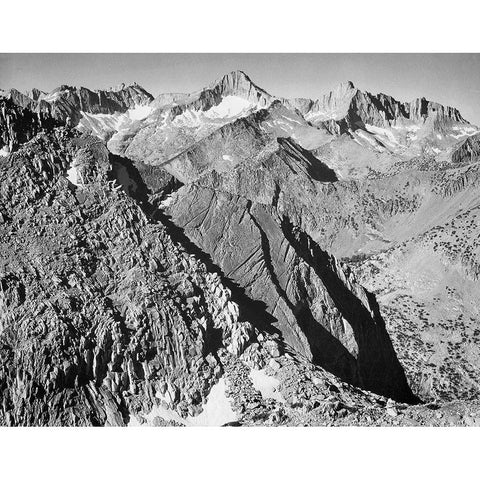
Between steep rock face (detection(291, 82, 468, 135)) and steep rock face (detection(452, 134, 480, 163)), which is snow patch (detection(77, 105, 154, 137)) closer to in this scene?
steep rock face (detection(291, 82, 468, 135))

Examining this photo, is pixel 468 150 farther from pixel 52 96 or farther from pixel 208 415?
pixel 208 415

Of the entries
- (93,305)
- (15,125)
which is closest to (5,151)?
(15,125)

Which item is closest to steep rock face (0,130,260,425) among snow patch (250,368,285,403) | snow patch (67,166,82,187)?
snow patch (67,166,82,187)

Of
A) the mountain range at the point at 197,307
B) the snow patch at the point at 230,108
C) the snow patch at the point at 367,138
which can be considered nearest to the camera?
the mountain range at the point at 197,307

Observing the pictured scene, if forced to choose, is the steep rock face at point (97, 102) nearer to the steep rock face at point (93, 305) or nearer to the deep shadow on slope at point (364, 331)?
the deep shadow on slope at point (364, 331)

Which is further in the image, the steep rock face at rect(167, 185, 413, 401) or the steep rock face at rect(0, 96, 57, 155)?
the steep rock face at rect(167, 185, 413, 401)

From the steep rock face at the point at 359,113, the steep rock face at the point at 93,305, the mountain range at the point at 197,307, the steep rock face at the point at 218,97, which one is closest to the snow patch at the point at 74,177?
the mountain range at the point at 197,307

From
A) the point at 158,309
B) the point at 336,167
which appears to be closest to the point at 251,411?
the point at 158,309

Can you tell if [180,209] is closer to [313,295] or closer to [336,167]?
[313,295]
